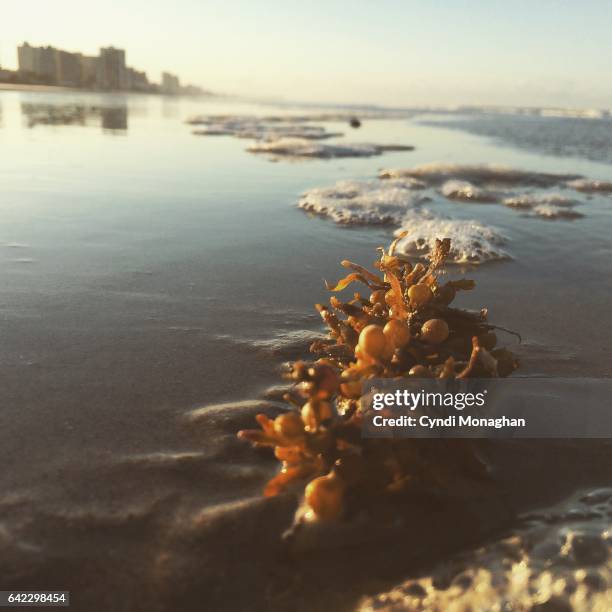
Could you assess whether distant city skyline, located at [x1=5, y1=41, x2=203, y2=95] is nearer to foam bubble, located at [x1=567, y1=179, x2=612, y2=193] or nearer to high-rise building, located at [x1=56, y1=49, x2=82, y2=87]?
high-rise building, located at [x1=56, y1=49, x2=82, y2=87]

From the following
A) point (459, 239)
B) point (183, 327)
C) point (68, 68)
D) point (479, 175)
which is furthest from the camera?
point (68, 68)

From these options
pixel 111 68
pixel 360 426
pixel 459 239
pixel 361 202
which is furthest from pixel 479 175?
pixel 111 68

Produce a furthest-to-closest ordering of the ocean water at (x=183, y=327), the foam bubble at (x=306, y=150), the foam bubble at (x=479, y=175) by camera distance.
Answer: the foam bubble at (x=306, y=150) → the foam bubble at (x=479, y=175) → the ocean water at (x=183, y=327)

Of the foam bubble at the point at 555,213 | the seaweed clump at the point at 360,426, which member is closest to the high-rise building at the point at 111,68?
the foam bubble at the point at 555,213

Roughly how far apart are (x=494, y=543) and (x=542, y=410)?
2.73 ft

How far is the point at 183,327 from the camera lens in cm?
280

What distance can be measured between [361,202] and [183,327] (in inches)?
157

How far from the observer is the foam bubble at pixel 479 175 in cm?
900

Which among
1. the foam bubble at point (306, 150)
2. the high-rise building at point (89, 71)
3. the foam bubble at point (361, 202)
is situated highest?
the high-rise building at point (89, 71)

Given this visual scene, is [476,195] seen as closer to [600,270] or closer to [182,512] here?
[600,270]

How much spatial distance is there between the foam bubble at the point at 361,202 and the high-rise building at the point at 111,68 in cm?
9255

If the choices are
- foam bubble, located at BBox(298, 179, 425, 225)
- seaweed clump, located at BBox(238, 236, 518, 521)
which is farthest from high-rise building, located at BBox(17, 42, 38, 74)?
seaweed clump, located at BBox(238, 236, 518, 521)

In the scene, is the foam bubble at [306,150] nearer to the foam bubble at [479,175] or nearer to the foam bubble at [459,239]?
the foam bubble at [479,175]

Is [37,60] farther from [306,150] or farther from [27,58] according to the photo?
[306,150]
